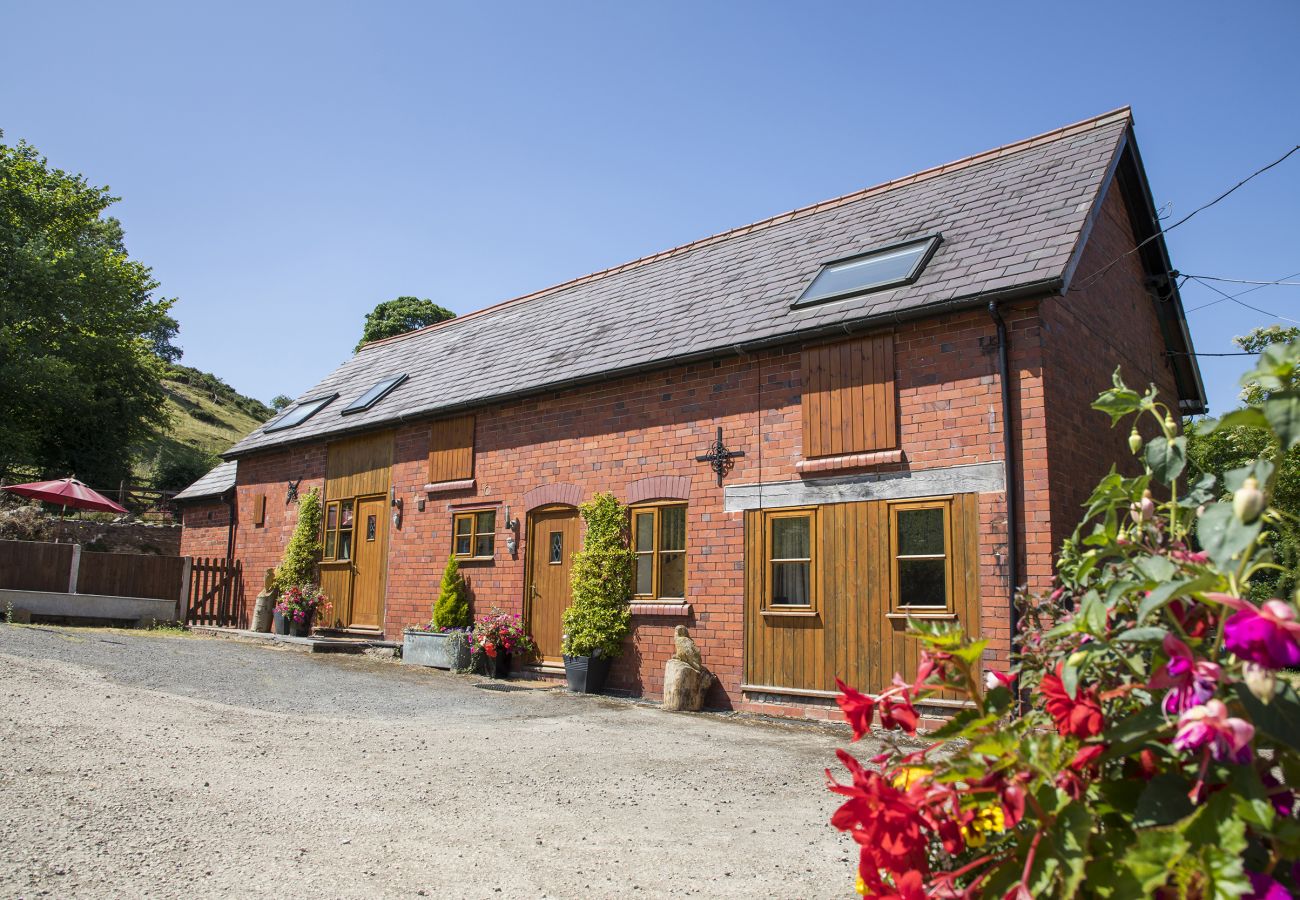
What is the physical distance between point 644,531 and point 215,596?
12502 mm

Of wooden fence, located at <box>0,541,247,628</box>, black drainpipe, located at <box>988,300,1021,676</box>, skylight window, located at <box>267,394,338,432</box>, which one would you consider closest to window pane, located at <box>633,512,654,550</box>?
black drainpipe, located at <box>988,300,1021,676</box>

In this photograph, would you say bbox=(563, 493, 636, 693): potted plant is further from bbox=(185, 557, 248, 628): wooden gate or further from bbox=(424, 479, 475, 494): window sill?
bbox=(185, 557, 248, 628): wooden gate

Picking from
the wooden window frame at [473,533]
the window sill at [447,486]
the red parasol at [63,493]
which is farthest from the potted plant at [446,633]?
the red parasol at [63,493]

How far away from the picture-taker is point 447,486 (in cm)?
1493

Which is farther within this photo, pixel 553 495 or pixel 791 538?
pixel 553 495

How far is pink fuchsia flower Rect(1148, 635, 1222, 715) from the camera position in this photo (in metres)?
1.55

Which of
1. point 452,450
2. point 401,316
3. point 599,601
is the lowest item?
point 599,601

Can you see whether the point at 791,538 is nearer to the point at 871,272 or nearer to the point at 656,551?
the point at 656,551

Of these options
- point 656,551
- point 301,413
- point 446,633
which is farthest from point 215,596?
point 656,551

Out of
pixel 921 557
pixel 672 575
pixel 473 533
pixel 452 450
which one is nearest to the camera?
pixel 921 557

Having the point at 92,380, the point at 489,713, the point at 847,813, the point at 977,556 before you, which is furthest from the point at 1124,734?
the point at 92,380

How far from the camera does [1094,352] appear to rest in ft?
35.2

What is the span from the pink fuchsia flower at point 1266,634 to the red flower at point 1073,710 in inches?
15.4

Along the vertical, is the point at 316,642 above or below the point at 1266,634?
below
